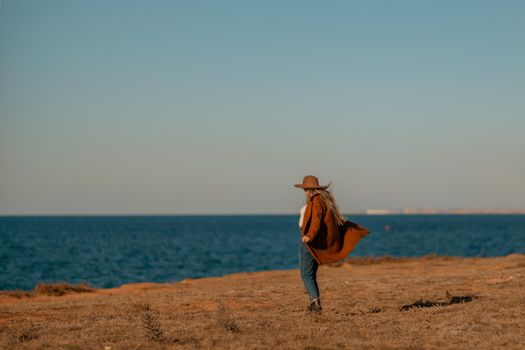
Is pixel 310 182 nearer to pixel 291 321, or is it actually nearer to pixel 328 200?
pixel 328 200

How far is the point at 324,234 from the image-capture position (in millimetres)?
11766

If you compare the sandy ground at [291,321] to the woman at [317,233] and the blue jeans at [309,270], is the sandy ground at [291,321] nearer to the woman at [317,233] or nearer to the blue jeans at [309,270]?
the blue jeans at [309,270]

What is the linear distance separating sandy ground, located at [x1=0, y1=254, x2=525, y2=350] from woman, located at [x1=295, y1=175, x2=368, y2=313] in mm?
642

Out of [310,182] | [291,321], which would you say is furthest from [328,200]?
[291,321]

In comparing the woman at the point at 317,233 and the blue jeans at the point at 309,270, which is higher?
the woman at the point at 317,233

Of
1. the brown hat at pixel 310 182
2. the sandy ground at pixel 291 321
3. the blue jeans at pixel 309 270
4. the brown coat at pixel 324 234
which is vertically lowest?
the sandy ground at pixel 291 321

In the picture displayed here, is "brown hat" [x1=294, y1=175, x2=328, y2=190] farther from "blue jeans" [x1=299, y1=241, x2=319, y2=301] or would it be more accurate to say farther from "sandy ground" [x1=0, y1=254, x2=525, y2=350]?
"sandy ground" [x1=0, y1=254, x2=525, y2=350]

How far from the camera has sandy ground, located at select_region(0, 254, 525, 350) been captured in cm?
958

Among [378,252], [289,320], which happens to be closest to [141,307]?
[289,320]

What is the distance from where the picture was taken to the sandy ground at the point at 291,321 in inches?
377

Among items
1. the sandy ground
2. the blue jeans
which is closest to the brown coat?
the blue jeans

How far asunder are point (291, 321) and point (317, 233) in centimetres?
141

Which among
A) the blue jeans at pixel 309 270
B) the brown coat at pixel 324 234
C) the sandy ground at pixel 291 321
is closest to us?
the sandy ground at pixel 291 321

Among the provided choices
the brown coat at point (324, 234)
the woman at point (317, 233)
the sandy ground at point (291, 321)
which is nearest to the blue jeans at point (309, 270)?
the woman at point (317, 233)
